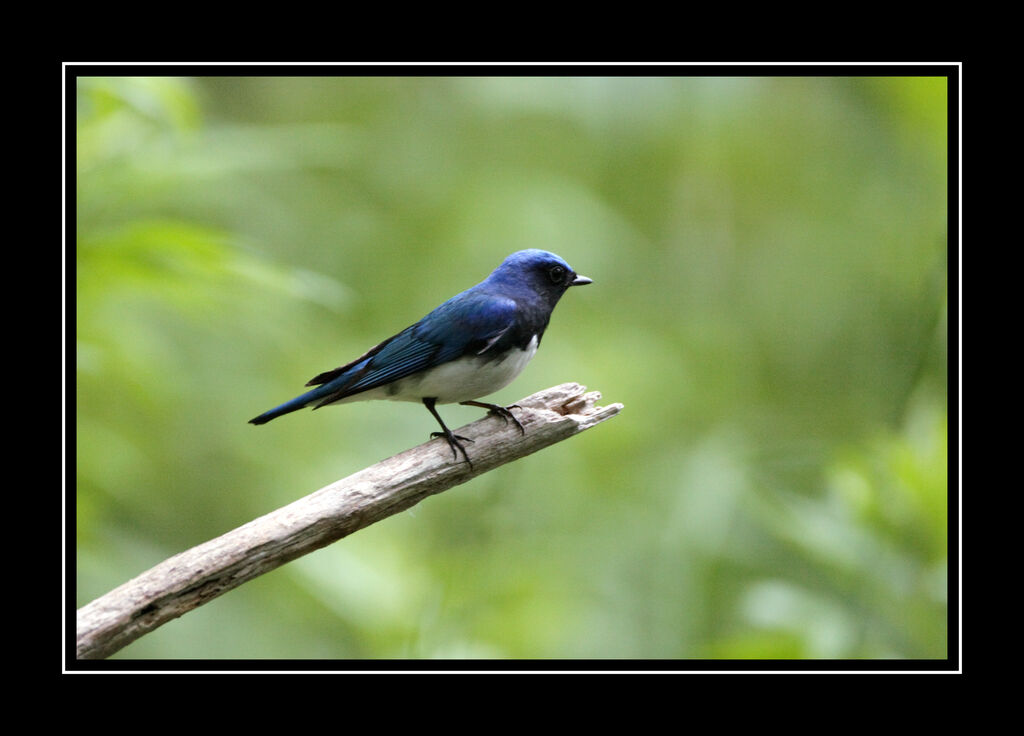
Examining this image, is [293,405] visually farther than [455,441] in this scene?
Yes

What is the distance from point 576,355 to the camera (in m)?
8.00

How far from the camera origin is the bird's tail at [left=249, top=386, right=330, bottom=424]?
439 centimetres

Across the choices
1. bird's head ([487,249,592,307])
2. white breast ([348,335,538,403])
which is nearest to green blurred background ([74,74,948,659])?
white breast ([348,335,538,403])

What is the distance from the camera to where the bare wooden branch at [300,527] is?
345 cm

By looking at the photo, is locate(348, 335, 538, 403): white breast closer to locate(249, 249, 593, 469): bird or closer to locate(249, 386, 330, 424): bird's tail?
locate(249, 249, 593, 469): bird

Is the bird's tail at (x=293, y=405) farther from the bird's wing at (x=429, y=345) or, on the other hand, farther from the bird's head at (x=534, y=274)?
the bird's head at (x=534, y=274)

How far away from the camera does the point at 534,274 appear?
5.28m

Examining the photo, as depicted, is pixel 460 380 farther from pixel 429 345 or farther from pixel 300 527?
pixel 300 527

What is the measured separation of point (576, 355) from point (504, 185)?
1.81 metres

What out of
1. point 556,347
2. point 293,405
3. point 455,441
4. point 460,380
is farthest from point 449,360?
point 556,347

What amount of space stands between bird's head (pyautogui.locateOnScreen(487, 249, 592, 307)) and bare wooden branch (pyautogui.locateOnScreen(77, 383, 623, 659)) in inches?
37.8

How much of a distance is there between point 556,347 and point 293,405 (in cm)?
389
